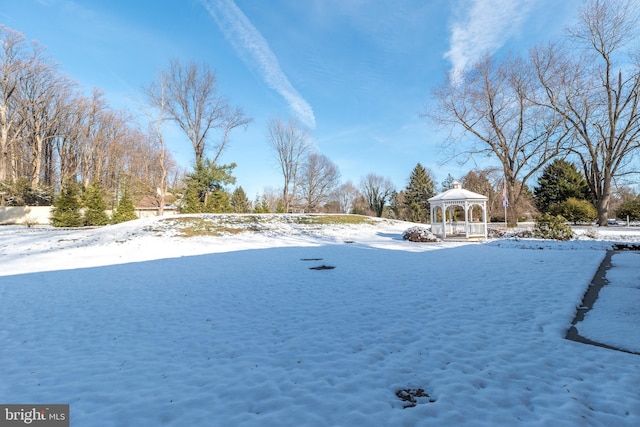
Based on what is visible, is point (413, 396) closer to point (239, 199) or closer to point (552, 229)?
point (552, 229)

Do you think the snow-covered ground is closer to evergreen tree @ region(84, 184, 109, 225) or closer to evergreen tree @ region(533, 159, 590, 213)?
evergreen tree @ region(84, 184, 109, 225)

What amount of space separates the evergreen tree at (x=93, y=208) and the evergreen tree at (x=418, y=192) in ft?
104

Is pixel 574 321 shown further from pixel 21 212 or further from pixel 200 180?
pixel 21 212

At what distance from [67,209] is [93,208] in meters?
1.52

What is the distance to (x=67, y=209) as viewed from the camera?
19766 millimetres

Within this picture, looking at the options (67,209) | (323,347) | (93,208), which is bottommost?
(323,347)

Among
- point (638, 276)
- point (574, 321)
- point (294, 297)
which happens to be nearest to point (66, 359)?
point (294, 297)

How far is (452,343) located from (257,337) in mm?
2363

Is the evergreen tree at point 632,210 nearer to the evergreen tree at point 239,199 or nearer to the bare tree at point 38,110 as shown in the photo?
the evergreen tree at point 239,199

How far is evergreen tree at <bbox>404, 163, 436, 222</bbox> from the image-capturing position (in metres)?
37.5

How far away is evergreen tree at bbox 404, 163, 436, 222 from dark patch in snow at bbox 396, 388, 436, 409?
117ft

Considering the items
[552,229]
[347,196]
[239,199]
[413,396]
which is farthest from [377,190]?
[413,396]

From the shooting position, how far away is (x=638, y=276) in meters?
6.29

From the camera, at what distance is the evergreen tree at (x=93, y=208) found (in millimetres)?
20781
